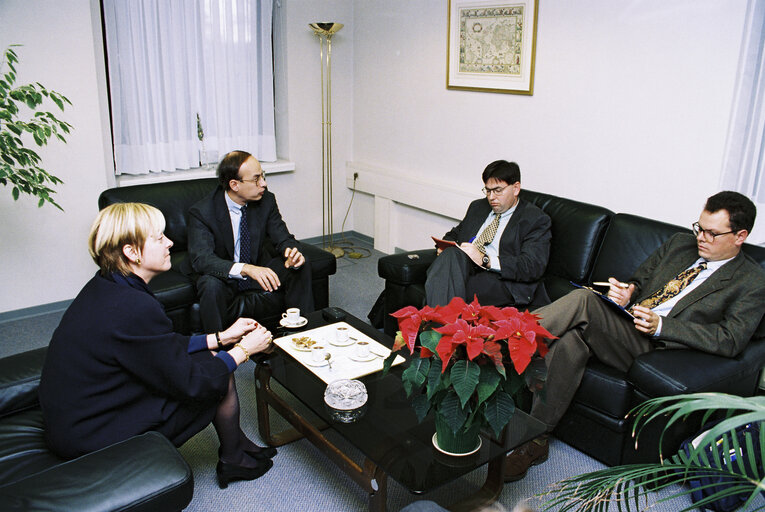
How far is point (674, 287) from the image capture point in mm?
2641

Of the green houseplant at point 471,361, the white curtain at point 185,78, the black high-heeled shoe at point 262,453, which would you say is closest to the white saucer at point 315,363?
the black high-heeled shoe at point 262,453

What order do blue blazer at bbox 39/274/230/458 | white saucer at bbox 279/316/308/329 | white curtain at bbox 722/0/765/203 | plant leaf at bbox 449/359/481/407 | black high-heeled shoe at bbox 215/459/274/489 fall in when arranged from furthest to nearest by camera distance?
1. white curtain at bbox 722/0/765/203
2. white saucer at bbox 279/316/308/329
3. black high-heeled shoe at bbox 215/459/274/489
4. blue blazer at bbox 39/274/230/458
5. plant leaf at bbox 449/359/481/407

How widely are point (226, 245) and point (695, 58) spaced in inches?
104

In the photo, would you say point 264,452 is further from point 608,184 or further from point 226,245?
point 608,184

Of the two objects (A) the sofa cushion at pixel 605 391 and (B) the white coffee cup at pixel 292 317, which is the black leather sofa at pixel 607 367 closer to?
(A) the sofa cushion at pixel 605 391

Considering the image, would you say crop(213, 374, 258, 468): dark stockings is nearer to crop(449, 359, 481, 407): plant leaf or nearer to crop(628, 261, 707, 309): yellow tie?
crop(449, 359, 481, 407): plant leaf

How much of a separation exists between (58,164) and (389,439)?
291 cm

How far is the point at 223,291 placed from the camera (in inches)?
126

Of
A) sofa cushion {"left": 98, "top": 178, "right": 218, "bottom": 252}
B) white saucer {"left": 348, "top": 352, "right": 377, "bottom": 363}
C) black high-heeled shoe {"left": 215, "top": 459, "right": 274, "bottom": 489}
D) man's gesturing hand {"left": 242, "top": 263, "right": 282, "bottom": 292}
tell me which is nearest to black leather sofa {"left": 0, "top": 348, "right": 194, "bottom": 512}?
black high-heeled shoe {"left": 215, "top": 459, "right": 274, "bottom": 489}

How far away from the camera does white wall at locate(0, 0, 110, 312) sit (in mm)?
3604

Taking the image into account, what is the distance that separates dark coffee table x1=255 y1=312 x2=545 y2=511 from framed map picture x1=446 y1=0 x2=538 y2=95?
234 cm

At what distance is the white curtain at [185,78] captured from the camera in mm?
4207

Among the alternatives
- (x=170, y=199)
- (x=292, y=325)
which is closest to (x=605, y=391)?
(x=292, y=325)

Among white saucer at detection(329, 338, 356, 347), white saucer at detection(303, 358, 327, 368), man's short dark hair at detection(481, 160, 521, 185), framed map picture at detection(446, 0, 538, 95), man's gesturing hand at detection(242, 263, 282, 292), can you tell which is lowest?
white saucer at detection(303, 358, 327, 368)
